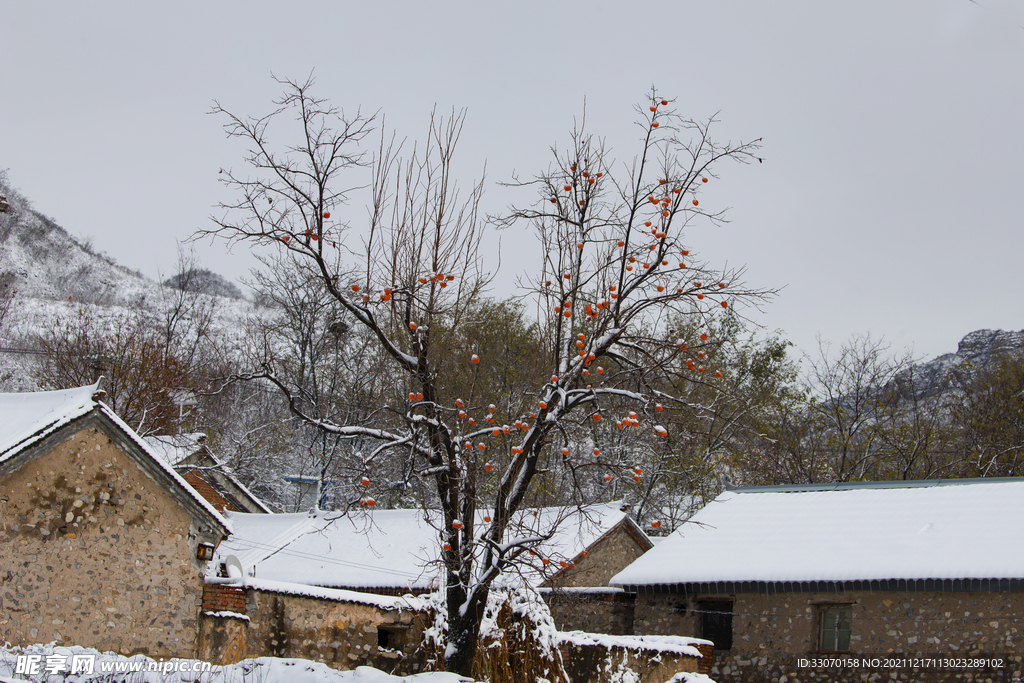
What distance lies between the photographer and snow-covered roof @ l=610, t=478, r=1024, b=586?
14227mm

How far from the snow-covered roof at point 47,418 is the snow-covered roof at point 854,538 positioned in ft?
28.1

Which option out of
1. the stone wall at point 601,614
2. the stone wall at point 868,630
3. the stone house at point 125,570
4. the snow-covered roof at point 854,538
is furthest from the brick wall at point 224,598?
the stone wall at point 868,630

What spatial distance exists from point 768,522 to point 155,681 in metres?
12.5

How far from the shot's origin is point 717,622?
52.6 ft

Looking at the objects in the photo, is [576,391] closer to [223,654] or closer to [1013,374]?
[223,654]

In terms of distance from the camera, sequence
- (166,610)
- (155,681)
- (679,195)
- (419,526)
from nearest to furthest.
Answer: (155,681), (679,195), (166,610), (419,526)

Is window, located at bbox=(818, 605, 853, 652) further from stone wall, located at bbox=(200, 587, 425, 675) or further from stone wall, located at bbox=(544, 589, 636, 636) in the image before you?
stone wall, located at bbox=(200, 587, 425, 675)

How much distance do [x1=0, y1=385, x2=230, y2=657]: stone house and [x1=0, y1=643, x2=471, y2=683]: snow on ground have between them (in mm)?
2944

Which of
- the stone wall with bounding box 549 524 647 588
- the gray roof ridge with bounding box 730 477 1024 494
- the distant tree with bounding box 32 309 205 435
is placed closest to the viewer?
the gray roof ridge with bounding box 730 477 1024 494

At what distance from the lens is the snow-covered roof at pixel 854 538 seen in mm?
14227

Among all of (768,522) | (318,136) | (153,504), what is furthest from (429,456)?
(768,522)

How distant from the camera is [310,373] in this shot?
32.0 metres

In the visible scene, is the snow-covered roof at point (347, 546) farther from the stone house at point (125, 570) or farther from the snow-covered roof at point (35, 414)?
the snow-covered roof at point (35, 414)

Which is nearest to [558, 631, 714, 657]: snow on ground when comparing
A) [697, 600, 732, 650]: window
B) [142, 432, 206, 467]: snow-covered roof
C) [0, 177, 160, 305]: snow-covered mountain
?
[697, 600, 732, 650]: window
